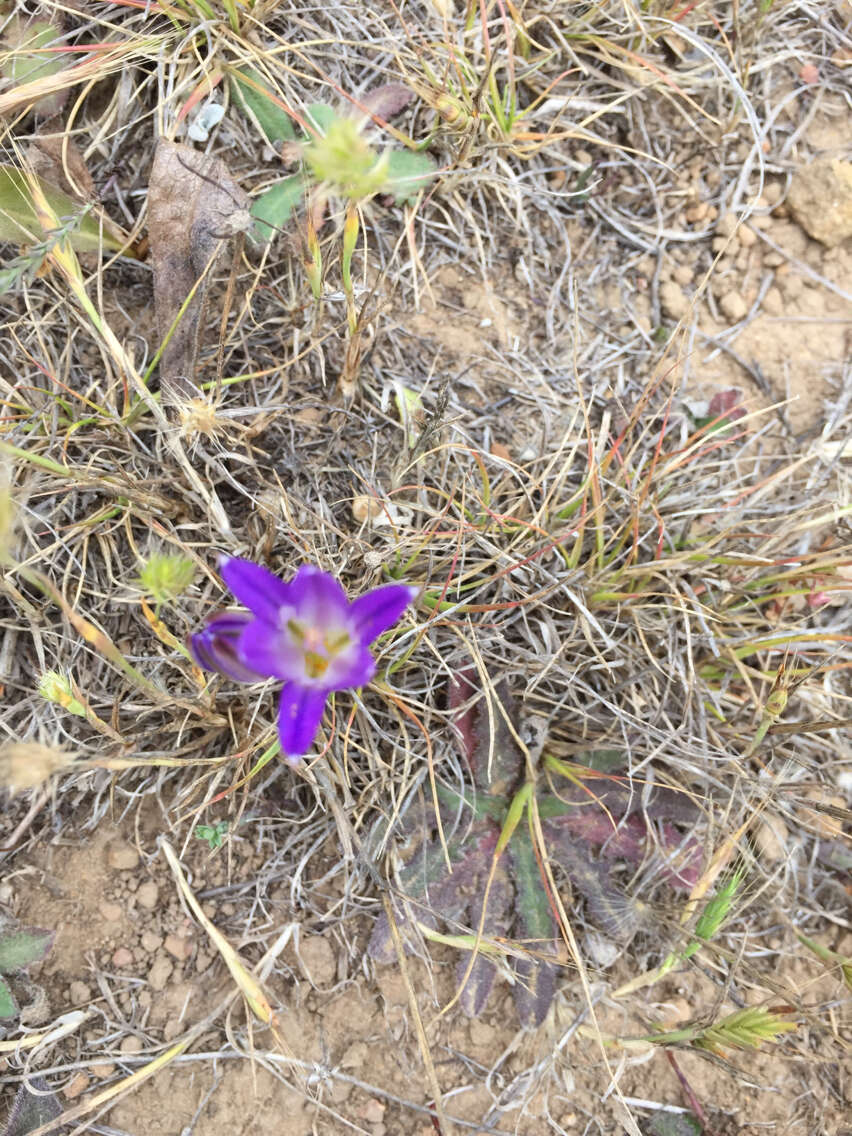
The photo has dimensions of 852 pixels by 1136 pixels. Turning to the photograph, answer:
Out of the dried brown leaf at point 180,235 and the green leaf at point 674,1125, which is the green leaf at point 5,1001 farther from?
the green leaf at point 674,1125

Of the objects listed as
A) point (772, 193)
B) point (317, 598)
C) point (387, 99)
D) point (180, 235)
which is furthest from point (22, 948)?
point (772, 193)

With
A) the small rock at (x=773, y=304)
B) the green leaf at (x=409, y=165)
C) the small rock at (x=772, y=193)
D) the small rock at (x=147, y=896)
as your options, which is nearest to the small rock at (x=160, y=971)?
the small rock at (x=147, y=896)

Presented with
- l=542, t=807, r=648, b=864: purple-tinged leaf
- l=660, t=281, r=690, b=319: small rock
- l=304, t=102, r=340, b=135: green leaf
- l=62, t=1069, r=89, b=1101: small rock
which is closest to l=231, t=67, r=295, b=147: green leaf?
l=304, t=102, r=340, b=135: green leaf

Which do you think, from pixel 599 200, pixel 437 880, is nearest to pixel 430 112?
pixel 599 200

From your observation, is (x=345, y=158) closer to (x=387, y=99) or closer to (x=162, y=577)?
(x=162, y=577)

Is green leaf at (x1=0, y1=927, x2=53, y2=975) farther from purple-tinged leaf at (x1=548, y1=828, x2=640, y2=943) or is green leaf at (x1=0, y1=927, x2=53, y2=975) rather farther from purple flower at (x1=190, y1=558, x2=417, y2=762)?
purple-tinged leaf at (x1=548, y1=828, x2=640, y2=943)

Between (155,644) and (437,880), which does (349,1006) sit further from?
(155,644)
